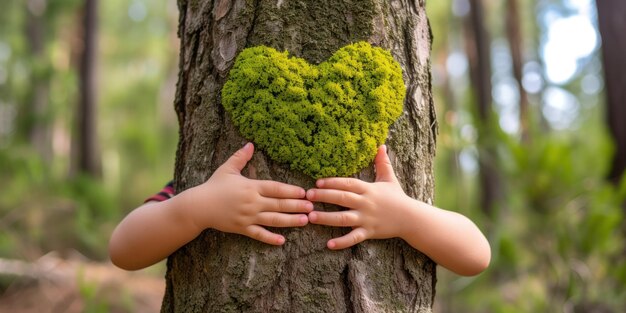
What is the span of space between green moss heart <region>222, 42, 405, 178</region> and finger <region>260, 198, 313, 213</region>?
80mm

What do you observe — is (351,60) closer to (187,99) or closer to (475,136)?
(187,99)

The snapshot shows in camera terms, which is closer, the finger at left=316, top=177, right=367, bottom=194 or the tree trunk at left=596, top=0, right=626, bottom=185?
the finger at left=316, top=177, right=367, bottom=194

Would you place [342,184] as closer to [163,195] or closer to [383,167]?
[383,167]

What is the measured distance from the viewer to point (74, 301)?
14.2ft

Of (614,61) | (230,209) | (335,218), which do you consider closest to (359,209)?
(335,218)

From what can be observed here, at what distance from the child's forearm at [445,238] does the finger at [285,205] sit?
10.2 inches

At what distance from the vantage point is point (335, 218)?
1.27m

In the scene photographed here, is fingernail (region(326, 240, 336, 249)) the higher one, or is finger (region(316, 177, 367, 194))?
finger (region(316, 177, 367, 194))

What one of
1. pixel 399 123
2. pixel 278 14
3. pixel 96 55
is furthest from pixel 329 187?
pixel 96 55

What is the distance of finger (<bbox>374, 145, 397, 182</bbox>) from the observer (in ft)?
4.40

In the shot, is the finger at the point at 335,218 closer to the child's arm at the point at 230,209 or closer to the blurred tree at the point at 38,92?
the child's arm at the point at 230,209

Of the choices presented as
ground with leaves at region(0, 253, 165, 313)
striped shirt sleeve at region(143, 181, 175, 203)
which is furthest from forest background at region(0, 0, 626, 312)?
striped shirt sleeve at region(143, 181, 175, 203)

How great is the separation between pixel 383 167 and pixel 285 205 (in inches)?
11.0

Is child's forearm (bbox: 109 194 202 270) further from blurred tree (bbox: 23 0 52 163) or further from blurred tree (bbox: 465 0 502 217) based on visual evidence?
blurred tree (bbox: 465 0 502 217)
